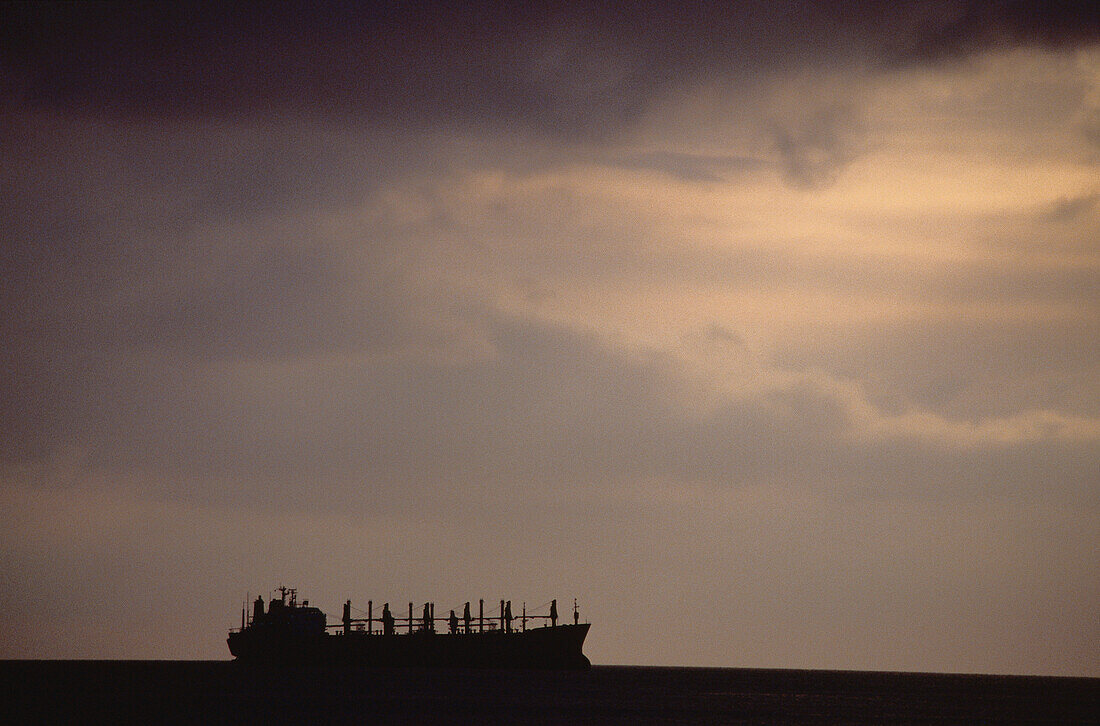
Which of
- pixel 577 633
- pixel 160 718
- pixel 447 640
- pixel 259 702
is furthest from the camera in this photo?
pixel 447 640

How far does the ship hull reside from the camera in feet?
582

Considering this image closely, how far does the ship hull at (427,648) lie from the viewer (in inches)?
6988

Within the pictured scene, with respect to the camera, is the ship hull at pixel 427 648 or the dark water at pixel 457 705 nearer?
the dark water at pixel 457 705

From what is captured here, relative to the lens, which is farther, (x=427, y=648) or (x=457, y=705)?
(x=427, y=648)

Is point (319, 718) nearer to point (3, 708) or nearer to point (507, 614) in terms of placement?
point (3, 708)

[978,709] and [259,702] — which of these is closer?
[259,702]

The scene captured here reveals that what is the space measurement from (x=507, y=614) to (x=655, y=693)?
33.5 metres

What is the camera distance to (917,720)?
115 meters

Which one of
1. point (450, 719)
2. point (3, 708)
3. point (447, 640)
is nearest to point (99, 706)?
point (3, 708)

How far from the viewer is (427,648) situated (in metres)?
186

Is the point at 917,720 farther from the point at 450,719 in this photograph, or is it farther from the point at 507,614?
the point at 507,614

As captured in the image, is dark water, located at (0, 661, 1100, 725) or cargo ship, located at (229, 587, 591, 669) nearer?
dark water, located at (0, 661, 1100, 725)

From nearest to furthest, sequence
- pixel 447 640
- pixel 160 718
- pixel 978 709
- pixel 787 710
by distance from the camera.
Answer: pixel 160 718 < pixel 787 710 < pixel 978 709 < pixel 447 640

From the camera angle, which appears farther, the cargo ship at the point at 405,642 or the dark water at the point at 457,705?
the cargo ship at the point at 405,642
